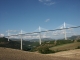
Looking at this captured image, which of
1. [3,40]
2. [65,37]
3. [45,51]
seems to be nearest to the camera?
[45,51]

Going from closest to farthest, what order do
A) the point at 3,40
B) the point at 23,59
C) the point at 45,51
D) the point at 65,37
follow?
the point at 23,59, the point at 45,51, the point at 65,37, the point at 3,40

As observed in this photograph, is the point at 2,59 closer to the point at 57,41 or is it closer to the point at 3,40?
the point at 57,41

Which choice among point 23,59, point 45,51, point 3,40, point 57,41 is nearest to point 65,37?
point 57,41

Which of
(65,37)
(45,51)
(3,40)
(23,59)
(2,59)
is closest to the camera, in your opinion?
(2,59)

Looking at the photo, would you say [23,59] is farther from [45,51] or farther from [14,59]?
[45,51]

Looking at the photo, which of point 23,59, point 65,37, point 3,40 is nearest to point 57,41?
point 65,37

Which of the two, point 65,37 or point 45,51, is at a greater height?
point 65,37

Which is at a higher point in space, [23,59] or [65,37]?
[65,37]

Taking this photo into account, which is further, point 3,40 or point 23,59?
point 3,40

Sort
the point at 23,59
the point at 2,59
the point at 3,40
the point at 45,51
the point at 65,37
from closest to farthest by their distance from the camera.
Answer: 1. the point at 2,59
2. the point at 23,59
3. the point at 45,51
4. the point at 65,37
5. the point at 3,40
